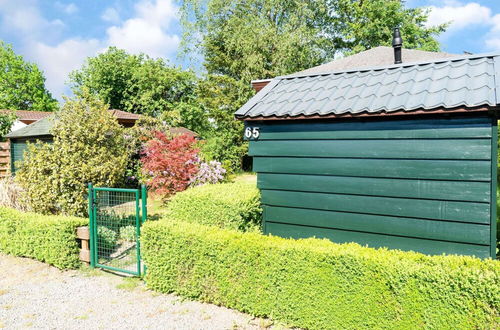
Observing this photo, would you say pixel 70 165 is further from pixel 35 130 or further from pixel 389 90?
pixel 35 130

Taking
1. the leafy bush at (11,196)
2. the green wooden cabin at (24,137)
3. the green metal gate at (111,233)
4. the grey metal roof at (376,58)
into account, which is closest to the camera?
the green metal gate at (111,233)

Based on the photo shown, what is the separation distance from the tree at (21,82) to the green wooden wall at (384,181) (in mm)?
44202

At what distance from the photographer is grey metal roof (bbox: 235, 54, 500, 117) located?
4177mm

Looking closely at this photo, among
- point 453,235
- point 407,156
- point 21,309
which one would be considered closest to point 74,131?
point 21,309

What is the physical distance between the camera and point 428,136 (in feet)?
14.1

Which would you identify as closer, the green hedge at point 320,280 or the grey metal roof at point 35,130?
the green hedge at point 320,280

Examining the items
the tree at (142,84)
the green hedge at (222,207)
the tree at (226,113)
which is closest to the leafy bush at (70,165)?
the green hedge at (222,207)

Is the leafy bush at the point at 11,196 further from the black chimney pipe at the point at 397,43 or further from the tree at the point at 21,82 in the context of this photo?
the tree at the point at 21,82

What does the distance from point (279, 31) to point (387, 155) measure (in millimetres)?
18101

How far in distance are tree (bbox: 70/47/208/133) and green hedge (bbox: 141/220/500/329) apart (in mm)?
19050

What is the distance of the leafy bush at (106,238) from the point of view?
20.3ft

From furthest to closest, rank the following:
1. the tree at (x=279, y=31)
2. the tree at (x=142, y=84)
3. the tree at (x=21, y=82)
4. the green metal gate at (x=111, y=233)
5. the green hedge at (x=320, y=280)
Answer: the tree at (x=21, y=82), the tree at (x=142, y=84), the tree at (x=279, y=31), the green metal gate at (x=111, y=233), the green hedge at (x=320, y=280)

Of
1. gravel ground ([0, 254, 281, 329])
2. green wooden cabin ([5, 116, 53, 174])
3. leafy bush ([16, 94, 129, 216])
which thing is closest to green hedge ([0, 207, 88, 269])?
gravel ground ([0, 254, 281, 329])

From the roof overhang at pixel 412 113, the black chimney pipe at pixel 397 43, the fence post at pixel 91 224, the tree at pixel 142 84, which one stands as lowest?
the fence post at pixel 91 224
